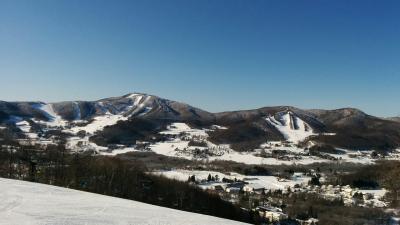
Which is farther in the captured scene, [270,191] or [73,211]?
[270,191]

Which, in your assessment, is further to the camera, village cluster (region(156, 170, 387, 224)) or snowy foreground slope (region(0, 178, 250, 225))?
village cluster (region(156, 170, 387, 224))

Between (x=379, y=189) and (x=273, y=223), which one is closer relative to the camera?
(x=273, y=223)

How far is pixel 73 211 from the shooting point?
9781 millimetres

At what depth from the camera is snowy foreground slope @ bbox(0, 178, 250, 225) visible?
883 cm

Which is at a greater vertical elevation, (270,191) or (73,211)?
(73,211)

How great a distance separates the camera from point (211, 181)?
3086 inches

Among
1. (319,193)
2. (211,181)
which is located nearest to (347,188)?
(319,193)

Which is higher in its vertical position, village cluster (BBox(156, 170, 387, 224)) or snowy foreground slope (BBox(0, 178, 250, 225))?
snowy foreground slope (BBox(0, 178, 250, 225))

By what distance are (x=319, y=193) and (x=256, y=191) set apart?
1059 centimetres

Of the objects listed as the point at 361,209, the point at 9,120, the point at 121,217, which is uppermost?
the point at 9,120

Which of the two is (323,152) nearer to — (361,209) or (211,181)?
(211,181)

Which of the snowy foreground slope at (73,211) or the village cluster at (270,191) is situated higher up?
the snowy foreground slope at (73,211)

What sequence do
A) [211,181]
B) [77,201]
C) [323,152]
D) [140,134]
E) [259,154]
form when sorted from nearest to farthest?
[77,201] < [211,181] < [259,154] < [323,152] < [140,134]

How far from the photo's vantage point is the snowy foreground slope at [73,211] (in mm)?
8828
